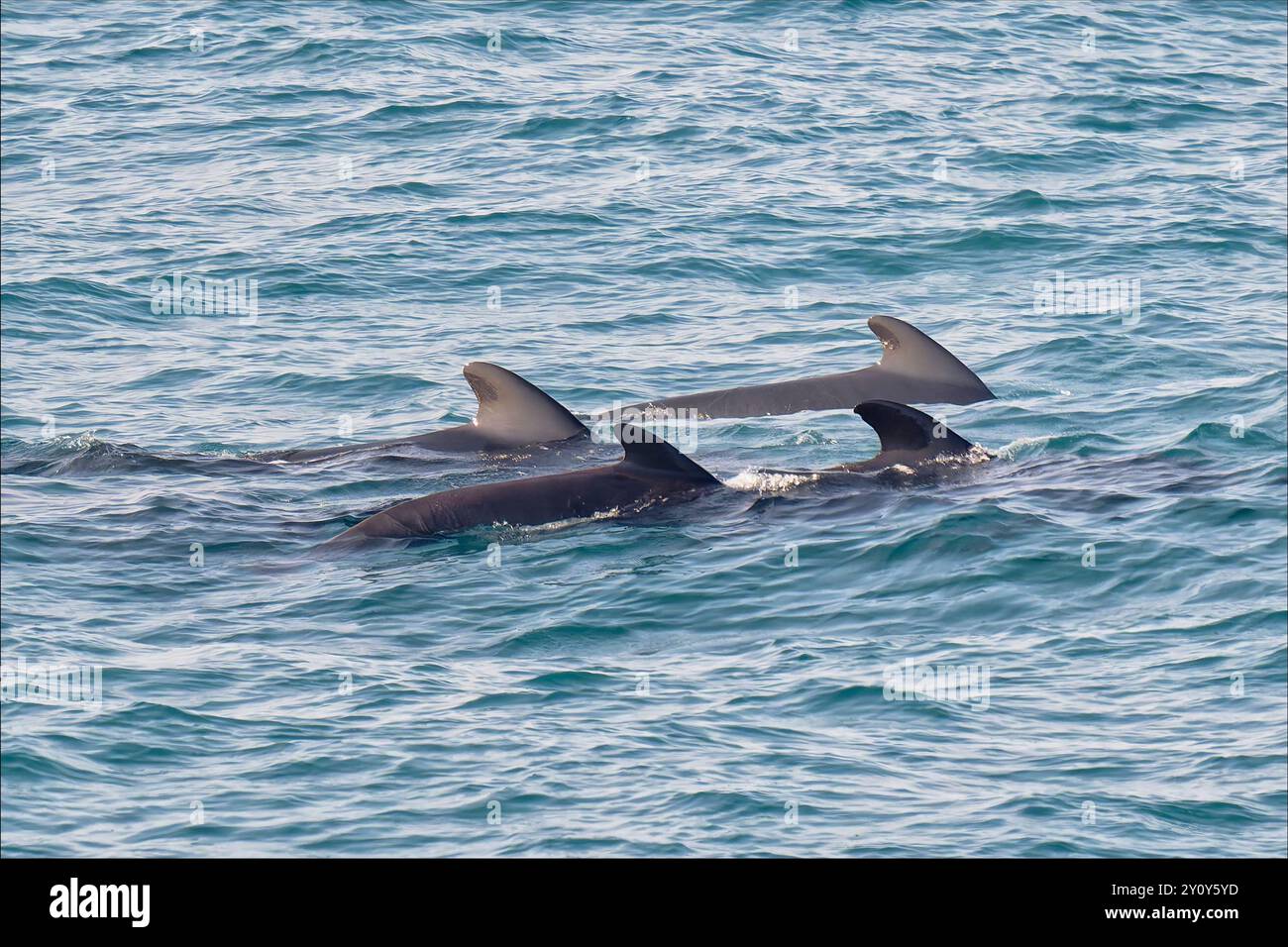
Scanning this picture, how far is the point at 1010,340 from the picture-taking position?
23.3 m

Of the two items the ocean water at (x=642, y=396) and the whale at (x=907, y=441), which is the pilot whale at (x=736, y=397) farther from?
the whale at (x=907, y=441)

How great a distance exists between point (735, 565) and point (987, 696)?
325 cm

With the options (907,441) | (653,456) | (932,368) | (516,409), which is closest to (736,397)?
(932,368)

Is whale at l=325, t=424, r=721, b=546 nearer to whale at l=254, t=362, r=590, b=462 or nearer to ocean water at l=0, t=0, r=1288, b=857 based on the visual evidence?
ocean water at l=0, t=0, r=1288, b=857

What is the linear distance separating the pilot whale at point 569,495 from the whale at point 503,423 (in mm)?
2168

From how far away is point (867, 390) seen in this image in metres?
20.9

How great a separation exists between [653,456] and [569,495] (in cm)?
83

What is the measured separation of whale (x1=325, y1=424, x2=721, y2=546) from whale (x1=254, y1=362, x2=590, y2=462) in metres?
2.48

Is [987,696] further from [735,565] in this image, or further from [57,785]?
[57,785]

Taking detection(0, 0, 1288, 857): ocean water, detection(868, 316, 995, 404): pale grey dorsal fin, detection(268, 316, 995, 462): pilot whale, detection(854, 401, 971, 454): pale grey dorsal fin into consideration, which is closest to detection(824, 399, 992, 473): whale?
detection(854, 401, 971, 454): pale grey dorsal fin

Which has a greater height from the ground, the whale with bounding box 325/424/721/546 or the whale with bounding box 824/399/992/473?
the whale with bounding box 824/399/992/473

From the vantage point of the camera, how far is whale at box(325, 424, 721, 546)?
637 inches

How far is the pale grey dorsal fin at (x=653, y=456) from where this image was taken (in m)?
16.7

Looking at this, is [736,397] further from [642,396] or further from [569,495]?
[569,495]
